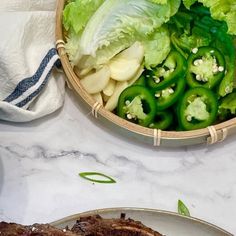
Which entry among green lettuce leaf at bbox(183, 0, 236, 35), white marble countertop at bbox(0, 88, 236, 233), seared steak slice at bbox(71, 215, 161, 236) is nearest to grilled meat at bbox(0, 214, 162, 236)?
seared steak slice at bbox(71, 215, 161, 236)

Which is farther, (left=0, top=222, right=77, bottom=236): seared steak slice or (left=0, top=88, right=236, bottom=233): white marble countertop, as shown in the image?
(left=0, top=88, right=236, bottom=233): white marble countertop

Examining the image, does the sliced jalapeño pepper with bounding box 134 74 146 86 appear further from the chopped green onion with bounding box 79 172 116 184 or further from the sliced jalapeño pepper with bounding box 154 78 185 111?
the chopped green onion with bounding box 79 172 116 184

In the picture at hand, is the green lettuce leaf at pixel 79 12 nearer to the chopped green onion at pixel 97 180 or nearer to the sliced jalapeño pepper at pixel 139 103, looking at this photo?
the sliced jalapeño pepper at pixel 139 103

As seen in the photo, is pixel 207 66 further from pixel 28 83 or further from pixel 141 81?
pixel 28 83

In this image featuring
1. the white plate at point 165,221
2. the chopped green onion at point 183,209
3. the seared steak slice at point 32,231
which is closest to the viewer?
the seared steak slice at point 32,231

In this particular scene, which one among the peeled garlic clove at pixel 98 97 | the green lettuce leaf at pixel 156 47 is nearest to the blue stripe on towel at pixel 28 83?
the peeled garlic clove at pixel 98 97

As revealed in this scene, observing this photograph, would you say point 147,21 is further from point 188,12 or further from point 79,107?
point 79,107

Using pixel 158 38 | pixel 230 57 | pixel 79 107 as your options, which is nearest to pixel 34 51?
pixel 79 107
